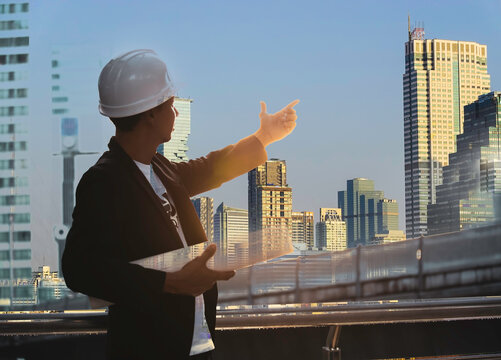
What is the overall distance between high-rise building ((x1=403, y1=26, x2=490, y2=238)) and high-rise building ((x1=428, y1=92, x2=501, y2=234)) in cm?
68

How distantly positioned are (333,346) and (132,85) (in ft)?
3.51

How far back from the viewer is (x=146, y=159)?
1.19 metres

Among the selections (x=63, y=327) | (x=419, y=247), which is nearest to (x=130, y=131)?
(x=63, y=327)

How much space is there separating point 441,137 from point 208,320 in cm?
1270

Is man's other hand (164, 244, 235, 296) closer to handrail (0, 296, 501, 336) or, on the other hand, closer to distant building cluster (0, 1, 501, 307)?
handrail (0, 296, 501, 336)

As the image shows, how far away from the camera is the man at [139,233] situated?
3.42ft

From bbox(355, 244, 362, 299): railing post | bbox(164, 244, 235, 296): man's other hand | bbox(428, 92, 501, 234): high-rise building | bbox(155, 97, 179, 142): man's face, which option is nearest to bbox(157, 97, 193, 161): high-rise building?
bbox(155, 97, 179, 142): man's face

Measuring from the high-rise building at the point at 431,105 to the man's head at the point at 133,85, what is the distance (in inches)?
419

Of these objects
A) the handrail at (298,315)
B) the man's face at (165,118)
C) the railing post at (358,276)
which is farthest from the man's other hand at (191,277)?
the railing post at (358,276)

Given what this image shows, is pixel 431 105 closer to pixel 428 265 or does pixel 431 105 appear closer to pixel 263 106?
pixel 428 265

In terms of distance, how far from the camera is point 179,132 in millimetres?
1441

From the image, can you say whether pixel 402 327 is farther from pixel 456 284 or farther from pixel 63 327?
pixel 456 284

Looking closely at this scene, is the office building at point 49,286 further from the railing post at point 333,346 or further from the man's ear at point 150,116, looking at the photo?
the railing post at point 333,346

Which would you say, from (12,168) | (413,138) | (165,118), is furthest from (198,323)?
(12,168)
